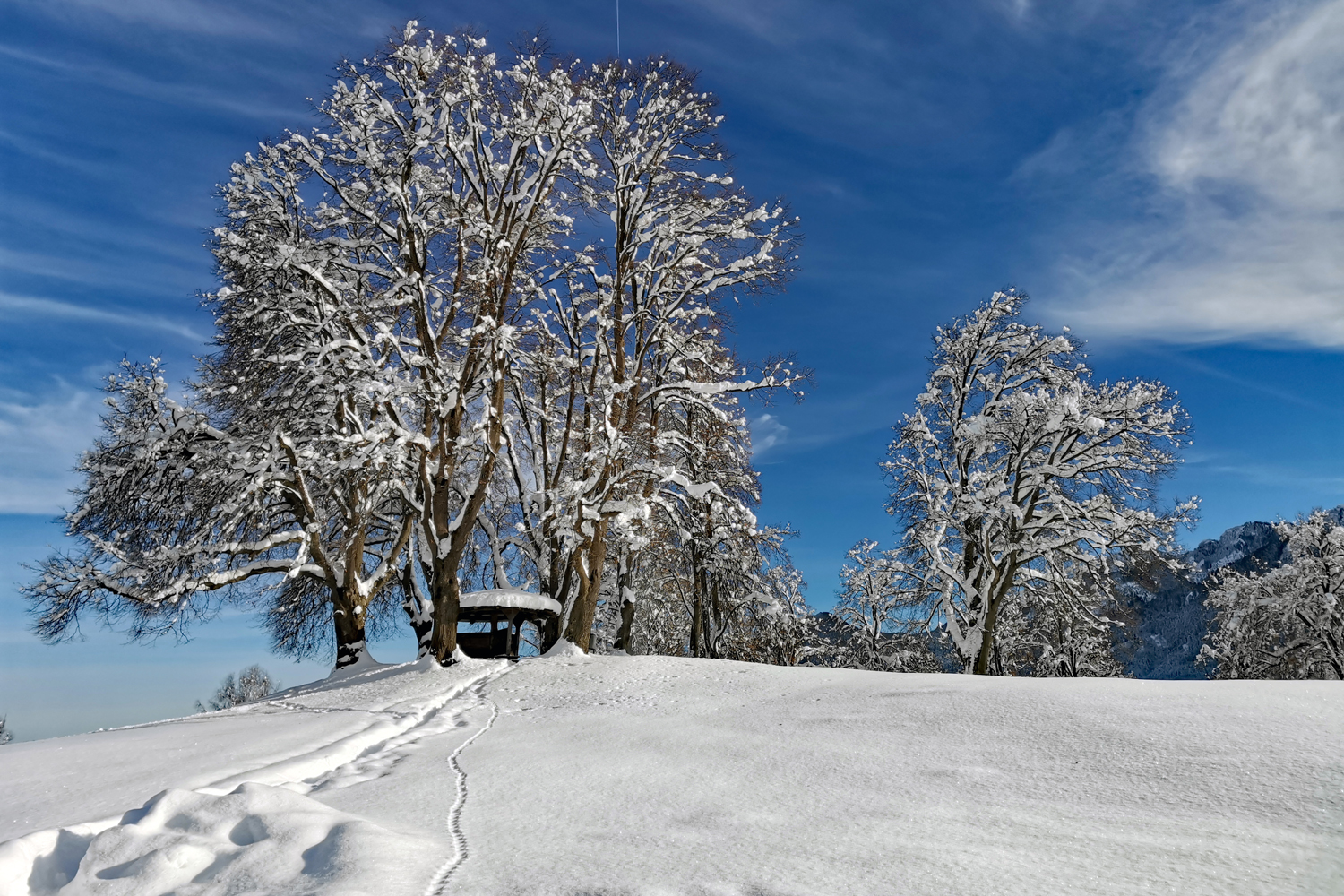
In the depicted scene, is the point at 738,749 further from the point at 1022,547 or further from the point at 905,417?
the point at 905,417

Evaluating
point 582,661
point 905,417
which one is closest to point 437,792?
point 582,661

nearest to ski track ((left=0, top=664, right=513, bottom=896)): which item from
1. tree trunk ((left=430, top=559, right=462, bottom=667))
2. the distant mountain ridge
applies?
tree trunk ((left=430, top=559, right=462, bottom=667))

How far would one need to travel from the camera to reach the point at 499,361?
12.7 meters

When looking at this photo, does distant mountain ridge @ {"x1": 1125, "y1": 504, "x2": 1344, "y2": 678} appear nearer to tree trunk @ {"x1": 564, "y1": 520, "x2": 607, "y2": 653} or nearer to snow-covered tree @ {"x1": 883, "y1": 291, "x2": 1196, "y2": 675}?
Result: snow-covered tree @ {"x1": 883, "y1": 291, "x2": 1196, "y2": 675}

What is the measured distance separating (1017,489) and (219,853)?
617 inches

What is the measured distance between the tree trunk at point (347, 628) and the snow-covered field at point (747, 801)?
7528 millimetres

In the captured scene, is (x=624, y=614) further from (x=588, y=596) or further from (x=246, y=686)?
(x=246, y=686)

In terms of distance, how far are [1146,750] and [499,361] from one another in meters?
10.4

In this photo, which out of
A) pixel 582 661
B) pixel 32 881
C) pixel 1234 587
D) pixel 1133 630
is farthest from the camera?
pixel 1234 587

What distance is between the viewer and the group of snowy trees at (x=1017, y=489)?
51.2ft

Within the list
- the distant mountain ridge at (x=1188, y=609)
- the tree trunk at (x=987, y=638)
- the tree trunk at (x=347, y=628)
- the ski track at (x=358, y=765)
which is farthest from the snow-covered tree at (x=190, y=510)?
the distant mountain ridge at (x=1188, y=609)

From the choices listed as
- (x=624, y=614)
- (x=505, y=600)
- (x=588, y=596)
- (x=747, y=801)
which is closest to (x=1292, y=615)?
(x=624, y=614)

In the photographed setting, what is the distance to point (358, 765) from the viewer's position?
555 cm

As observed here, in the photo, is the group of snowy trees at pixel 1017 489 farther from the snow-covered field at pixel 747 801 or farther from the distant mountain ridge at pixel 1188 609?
the distant mountain ridge at pixel 1188 609
